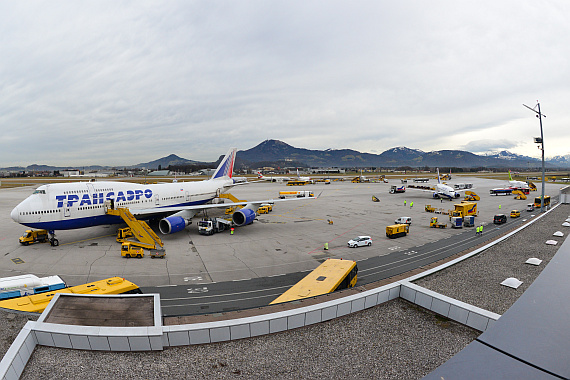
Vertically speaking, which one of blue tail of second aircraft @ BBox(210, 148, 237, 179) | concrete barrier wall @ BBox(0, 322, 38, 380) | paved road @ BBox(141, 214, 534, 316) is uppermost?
blue tail of second aircraft @ BBox(210, 148, 237, 179)

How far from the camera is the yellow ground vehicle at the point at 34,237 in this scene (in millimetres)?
31641

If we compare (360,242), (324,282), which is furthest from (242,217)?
(324,282)

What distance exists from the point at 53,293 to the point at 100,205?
65.8 ft

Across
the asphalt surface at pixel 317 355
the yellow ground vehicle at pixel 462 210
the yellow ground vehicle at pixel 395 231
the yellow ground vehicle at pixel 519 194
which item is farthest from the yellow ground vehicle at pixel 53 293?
the yellow ground vehicle at pixel 519 194

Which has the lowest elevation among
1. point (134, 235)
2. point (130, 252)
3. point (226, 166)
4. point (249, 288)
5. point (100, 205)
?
point (249, 288)

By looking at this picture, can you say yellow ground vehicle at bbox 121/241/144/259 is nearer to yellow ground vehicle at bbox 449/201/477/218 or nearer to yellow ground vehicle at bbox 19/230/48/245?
yellow ground vehicle at bbox 19/230/48/245

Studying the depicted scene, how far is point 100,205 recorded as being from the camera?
3325cm

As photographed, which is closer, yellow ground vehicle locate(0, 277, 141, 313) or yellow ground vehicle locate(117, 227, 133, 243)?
yellow ground vehicle locate(0, 277, 141, 313)

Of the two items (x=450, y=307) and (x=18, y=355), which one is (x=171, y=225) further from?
(x=450, y=307)

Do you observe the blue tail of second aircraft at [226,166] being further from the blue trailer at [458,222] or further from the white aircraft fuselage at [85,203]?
the blue trailer at [458,222]

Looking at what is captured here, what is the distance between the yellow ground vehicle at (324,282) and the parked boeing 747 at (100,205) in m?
21.9

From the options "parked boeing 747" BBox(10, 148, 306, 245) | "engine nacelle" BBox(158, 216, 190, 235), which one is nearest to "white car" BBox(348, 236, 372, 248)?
"parked boeing 747" BBox(10, 148, 306, 245)

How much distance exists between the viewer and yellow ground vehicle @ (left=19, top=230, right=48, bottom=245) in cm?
3164

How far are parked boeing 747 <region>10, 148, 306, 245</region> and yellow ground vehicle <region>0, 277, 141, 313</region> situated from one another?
1723 centimetres
